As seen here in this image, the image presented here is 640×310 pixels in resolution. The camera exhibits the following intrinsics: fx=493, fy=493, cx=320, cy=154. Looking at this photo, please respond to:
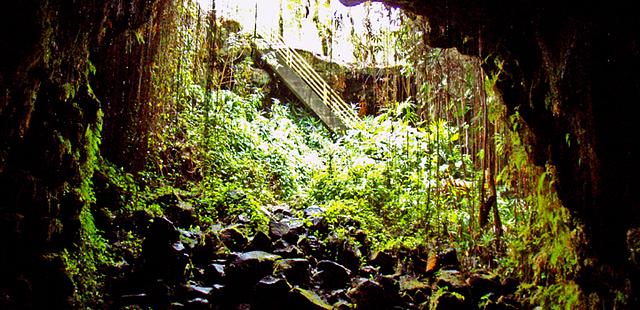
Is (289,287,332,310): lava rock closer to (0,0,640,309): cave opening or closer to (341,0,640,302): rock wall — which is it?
(0,0,640,309): cave opening

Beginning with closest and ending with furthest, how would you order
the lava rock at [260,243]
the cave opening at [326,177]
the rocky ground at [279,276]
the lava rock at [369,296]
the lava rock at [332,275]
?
1. the cave opening at [326,177]
2. the rocky ground at [279,276]
3. the lava rock at [369,296]
4. the lava rock at [332,275]
5. the lava rock at [260,243]

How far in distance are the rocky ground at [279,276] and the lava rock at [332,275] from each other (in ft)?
0.04

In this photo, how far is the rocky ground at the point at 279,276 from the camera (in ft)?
15.3

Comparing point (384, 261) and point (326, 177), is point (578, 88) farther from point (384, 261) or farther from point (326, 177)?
point (326, 177)

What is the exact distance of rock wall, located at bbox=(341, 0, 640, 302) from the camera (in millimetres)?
2998

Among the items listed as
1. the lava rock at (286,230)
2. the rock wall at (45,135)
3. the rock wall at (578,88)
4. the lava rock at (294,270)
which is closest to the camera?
the rock wall at (45,135)

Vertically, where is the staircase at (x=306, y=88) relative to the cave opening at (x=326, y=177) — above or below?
above

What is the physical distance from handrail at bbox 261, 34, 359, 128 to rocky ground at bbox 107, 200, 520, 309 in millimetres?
6506

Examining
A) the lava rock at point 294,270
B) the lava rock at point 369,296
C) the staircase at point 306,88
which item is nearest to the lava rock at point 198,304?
the lava rock at point 294,270

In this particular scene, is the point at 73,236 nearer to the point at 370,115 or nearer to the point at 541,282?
the point at 541,282

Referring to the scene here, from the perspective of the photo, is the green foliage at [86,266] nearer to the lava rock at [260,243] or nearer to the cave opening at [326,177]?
the cave opening at [326,177]

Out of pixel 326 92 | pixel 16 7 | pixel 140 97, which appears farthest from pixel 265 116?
pixel 16 7

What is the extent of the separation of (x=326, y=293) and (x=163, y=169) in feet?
11.5

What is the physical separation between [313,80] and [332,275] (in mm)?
8218
